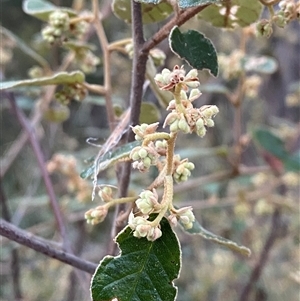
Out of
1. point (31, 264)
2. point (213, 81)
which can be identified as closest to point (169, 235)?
point (213, 81)

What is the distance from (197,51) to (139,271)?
21 cm

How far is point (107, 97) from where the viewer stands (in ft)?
1.97

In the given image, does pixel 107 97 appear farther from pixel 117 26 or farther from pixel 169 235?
pixel 117 26

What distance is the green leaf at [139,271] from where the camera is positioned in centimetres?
39

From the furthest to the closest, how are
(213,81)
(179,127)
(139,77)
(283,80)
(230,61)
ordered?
(283,80), (213,81), (230,61), (139,77), (179,127)

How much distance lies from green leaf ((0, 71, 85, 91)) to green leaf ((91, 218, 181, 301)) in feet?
0.74

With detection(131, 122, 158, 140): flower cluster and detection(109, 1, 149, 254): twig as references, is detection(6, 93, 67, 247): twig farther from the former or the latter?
detection(131, 122, 158, 140): flower cluster

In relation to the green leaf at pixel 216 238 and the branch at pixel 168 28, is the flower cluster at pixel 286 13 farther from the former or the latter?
the green leaf at pixel 216 238

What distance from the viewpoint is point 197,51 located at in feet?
1.61

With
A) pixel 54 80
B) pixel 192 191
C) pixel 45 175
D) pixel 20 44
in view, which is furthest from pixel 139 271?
pixel 192 191

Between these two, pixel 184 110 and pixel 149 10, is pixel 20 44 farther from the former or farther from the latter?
pixel 184 110

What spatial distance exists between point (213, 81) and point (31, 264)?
2.62ft

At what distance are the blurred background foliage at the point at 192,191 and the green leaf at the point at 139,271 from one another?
0.29m

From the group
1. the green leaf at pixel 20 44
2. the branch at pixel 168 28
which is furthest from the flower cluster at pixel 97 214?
the green leaf at pixel 20 44
